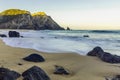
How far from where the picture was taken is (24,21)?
420ft

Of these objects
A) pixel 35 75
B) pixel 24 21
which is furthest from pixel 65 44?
pixel 24 21

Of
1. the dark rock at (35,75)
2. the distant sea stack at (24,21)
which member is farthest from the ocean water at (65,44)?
the distant sea stack at (24,21)

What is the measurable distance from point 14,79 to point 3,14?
139129 mm

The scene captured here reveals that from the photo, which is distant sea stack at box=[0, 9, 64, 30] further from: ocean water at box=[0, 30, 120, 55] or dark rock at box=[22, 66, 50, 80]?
dark rock at box=[22, 66, 50, 80]

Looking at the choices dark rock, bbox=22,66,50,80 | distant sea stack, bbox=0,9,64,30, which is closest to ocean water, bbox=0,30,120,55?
dark rock, bbox=22,66,50,80

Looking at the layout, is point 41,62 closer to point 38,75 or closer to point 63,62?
point 63,62

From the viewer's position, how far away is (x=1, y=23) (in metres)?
133

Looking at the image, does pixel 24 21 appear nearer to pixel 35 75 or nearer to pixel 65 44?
pixel 65 44

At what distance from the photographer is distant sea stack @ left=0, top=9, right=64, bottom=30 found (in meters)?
125

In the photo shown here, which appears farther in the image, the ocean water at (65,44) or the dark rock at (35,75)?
the ocean water at (65,44)

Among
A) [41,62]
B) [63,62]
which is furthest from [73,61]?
[41,62]

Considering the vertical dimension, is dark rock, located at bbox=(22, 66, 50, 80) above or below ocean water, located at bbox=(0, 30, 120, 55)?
above

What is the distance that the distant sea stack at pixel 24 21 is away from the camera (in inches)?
4904

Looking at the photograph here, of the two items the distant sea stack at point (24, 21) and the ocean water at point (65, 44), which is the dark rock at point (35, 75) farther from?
the distant sea stack at point (24, 21)
